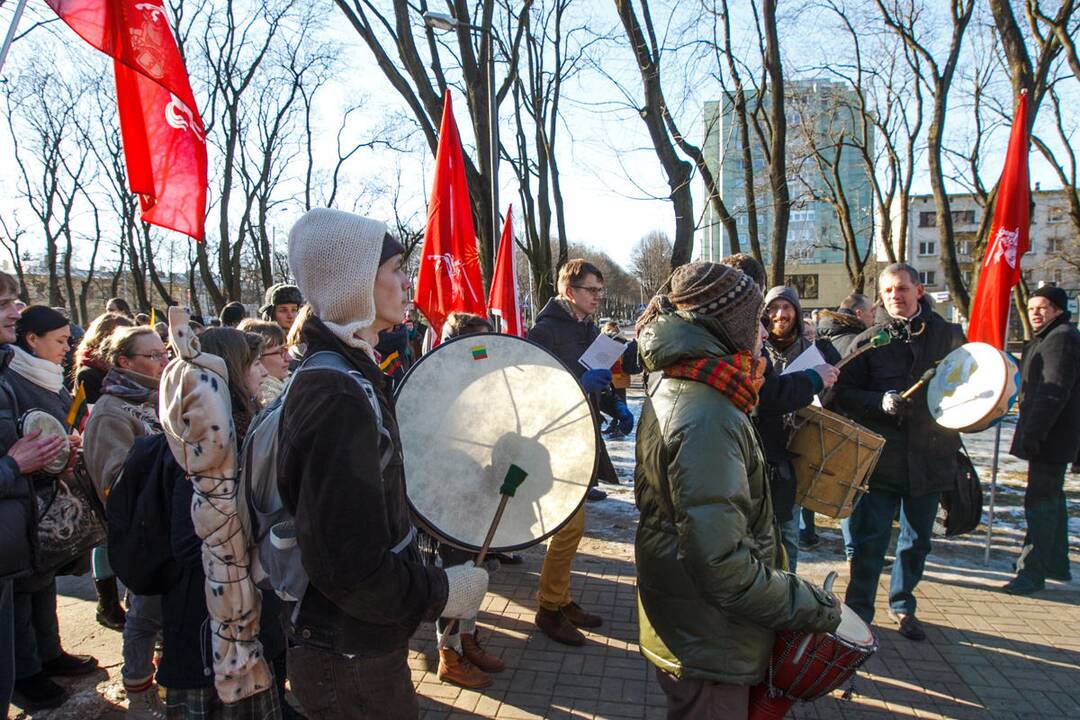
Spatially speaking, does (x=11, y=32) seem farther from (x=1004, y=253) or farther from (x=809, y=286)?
(x=809, y=286)

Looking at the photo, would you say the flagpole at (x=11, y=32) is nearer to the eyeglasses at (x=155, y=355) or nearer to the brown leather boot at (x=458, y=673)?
the eyeglasses at (x=155, y=355)

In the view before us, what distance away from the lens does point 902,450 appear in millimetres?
4059

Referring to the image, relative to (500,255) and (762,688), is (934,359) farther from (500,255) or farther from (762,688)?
(500,255)

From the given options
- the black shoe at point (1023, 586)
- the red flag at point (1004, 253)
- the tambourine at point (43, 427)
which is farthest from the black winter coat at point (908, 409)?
the tambourine at point (43, 427)

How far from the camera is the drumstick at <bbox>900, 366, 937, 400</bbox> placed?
12.8 feet

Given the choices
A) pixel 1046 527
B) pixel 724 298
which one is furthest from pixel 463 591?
pixel 1046 527

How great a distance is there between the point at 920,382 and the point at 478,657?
9.17ft

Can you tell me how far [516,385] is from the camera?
2590 mm

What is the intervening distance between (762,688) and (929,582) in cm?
350

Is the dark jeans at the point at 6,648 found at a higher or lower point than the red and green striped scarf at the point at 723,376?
lower

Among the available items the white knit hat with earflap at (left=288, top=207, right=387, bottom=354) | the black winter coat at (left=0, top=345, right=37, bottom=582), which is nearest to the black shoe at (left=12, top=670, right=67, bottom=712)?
the black winter coat at (left=0, top=345, right=37, bottom=582)

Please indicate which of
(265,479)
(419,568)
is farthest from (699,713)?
(265,479)

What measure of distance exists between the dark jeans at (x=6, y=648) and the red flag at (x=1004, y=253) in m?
6.13

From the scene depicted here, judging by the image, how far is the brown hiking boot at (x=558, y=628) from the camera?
13.1 feet
